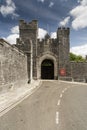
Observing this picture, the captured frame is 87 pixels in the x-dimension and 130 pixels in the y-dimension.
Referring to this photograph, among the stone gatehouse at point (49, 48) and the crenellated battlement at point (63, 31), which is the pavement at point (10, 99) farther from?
the crenellated battlement at point (63, 31)

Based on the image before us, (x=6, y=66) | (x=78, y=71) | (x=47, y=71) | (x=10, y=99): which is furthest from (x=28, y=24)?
(x=10, y=99)

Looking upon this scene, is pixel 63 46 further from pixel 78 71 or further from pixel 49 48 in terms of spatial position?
pixel 78 71

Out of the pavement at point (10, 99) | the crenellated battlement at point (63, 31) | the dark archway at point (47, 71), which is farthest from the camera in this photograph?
the dark archway at point (47, 71)

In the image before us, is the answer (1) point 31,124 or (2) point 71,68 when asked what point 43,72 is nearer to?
(2) point 71,68

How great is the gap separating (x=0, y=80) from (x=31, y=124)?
8733mm

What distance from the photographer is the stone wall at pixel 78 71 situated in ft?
132

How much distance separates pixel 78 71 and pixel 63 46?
20.7 feet

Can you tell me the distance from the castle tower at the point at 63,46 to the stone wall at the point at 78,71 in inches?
60.1

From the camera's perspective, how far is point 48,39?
Answer: 133 feet

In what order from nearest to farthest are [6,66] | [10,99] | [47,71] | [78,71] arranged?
[10,99]
[6,66]
[78,71]
[47,71]

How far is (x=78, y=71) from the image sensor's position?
4031cm

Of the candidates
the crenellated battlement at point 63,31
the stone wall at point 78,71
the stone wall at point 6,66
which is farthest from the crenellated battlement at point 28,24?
the stone wall at point 6,66

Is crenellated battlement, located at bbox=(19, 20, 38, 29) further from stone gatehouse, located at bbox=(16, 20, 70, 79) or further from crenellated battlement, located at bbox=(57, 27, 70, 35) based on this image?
crenellated battlement, located at bbox=(57, 27, 70, 35)

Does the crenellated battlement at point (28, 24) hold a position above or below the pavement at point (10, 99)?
above
